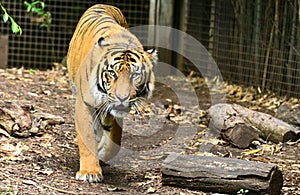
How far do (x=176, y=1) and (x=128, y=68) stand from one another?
14.4ft

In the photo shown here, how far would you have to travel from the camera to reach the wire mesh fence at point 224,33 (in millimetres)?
7449

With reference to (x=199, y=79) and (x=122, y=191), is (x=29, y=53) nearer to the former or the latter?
(x=199, y=79)

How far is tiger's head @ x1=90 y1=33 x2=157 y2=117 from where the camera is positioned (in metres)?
4.28

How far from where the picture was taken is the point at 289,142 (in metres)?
5.65

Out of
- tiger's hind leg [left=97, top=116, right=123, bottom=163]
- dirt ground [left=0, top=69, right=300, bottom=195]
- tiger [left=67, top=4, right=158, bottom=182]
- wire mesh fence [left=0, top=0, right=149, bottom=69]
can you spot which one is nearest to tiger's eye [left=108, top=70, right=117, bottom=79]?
tiger [left=67, top=4, right=158, bottom=182]

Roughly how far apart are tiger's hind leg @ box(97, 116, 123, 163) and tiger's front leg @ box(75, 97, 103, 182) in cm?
42

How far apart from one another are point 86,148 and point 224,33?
13.7 ft

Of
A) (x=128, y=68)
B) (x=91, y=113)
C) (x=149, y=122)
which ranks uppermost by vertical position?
(x=128, y=68)

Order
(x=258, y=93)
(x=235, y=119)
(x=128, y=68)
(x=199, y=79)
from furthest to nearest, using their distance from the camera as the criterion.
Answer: (x=199, y=79) < (x=258, y=93) < (x=235, y=119) < (x=128, y=68)

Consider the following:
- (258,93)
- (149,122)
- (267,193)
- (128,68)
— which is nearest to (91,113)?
(128,68)

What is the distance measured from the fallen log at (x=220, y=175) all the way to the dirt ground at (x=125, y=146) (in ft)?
0.26

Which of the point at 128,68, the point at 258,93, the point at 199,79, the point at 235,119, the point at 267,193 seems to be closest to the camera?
the point at 267,193

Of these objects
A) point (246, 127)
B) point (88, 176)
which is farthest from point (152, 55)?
point (246, 127)

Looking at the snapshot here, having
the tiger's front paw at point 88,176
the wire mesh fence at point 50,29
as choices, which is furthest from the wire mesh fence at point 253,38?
the tiger's front paw at point 88,176
